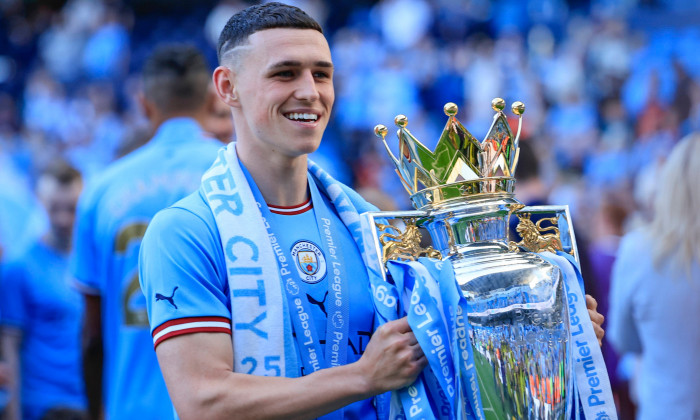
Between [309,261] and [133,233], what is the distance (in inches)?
52.3

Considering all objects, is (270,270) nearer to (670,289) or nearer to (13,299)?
(670,289)

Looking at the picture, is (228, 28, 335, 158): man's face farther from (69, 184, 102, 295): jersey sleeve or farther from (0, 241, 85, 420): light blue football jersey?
(0, 241, 85, 420): light blue football jersey

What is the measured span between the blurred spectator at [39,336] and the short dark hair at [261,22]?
3102 millimetres

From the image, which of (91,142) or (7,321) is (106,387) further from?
(91,142)

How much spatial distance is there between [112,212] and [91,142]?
11772 millimetres

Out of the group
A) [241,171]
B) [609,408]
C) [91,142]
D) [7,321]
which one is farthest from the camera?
[91,142]

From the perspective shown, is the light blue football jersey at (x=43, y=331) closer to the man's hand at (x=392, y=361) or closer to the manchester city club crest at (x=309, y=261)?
the manchester city club crest at (x=309, y=261)

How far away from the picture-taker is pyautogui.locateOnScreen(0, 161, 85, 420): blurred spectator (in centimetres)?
489

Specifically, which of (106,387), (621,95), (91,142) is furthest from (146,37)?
(106,387)

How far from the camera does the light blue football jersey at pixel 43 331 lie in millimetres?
4898

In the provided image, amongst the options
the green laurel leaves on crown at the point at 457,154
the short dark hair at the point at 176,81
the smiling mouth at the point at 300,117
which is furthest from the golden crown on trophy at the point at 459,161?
the short dark hair at the point at 176,81

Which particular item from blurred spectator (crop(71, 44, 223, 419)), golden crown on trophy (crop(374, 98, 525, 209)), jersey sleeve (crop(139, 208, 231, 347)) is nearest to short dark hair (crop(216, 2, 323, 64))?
golden crown on trophy (crop(374, 98, 525, 209))

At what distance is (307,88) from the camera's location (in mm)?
2189

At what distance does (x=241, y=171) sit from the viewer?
7.45ft
